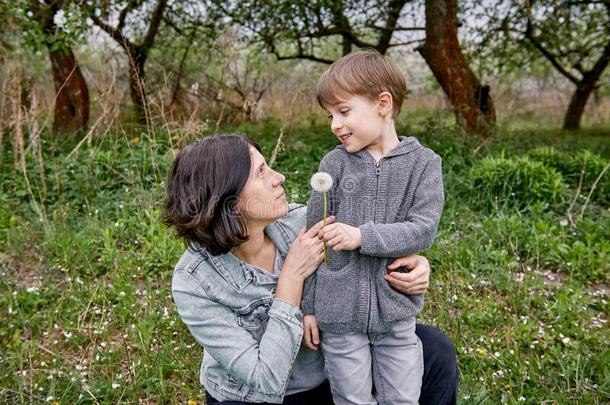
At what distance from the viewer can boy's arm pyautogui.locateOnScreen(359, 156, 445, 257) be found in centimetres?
148

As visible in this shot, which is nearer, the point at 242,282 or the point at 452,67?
the point at 242,282

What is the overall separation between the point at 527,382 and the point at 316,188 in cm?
156

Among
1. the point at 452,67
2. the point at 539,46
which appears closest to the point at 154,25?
the point at 452,67

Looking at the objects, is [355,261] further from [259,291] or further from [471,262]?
[471,262]

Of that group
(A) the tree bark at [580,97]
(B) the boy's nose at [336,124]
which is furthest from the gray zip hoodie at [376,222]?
(A) the tree bark at [580,97]

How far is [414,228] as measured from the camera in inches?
59.1

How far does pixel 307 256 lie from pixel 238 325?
0.95 feet

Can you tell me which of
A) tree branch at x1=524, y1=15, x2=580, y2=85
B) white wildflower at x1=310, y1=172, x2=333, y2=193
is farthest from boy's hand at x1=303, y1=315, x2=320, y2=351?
tree branch at x1=524, y1=15, x2=580, y2=85

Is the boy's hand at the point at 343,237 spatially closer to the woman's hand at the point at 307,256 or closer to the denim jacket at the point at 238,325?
the woman's hand at the point at 307,256

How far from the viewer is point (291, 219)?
6.06ft

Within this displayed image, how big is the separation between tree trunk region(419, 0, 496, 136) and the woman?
457 centimetres

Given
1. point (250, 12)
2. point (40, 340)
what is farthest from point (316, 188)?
point (250, 12)

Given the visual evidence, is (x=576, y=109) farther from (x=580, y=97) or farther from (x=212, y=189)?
(x=212, y=189)

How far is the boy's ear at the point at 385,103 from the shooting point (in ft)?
5.19
